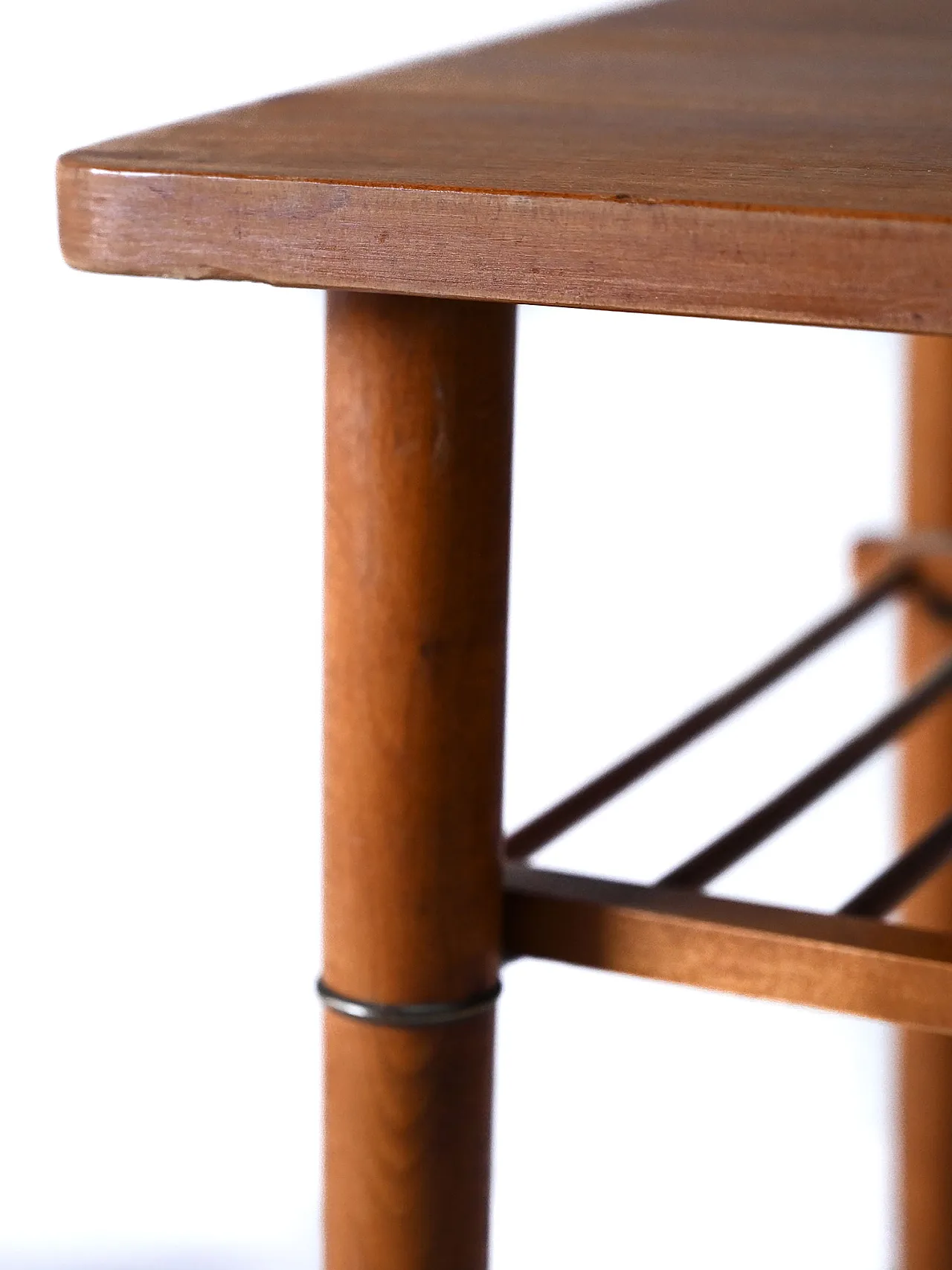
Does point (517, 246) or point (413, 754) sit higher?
point (517, 246)

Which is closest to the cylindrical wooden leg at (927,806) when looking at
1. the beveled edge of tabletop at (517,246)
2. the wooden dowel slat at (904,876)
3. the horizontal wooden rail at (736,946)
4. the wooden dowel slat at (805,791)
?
the wooden dowel slat at (805,791)

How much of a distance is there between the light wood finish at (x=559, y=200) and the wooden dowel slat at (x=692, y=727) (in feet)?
0.74

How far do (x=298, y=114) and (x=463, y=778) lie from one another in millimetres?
167

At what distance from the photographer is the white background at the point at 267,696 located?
4.55 feet

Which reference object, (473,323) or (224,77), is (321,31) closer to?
(224,77)

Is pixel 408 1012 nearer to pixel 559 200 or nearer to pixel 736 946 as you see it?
pixel 736 946

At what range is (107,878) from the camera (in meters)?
1.44

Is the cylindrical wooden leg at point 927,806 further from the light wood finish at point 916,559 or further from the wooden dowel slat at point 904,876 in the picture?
the wooden dowel slat at point 904,876

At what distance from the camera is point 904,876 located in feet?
2.08

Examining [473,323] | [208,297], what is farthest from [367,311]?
[208,297]

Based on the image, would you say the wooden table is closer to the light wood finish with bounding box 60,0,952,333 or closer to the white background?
the light wood finish with bounding box 60,0,952,333

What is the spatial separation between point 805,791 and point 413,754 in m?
0.25

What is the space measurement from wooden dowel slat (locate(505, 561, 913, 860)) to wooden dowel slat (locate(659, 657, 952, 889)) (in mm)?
45

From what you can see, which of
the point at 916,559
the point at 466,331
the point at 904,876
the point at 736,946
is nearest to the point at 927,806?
the point at 916,559
